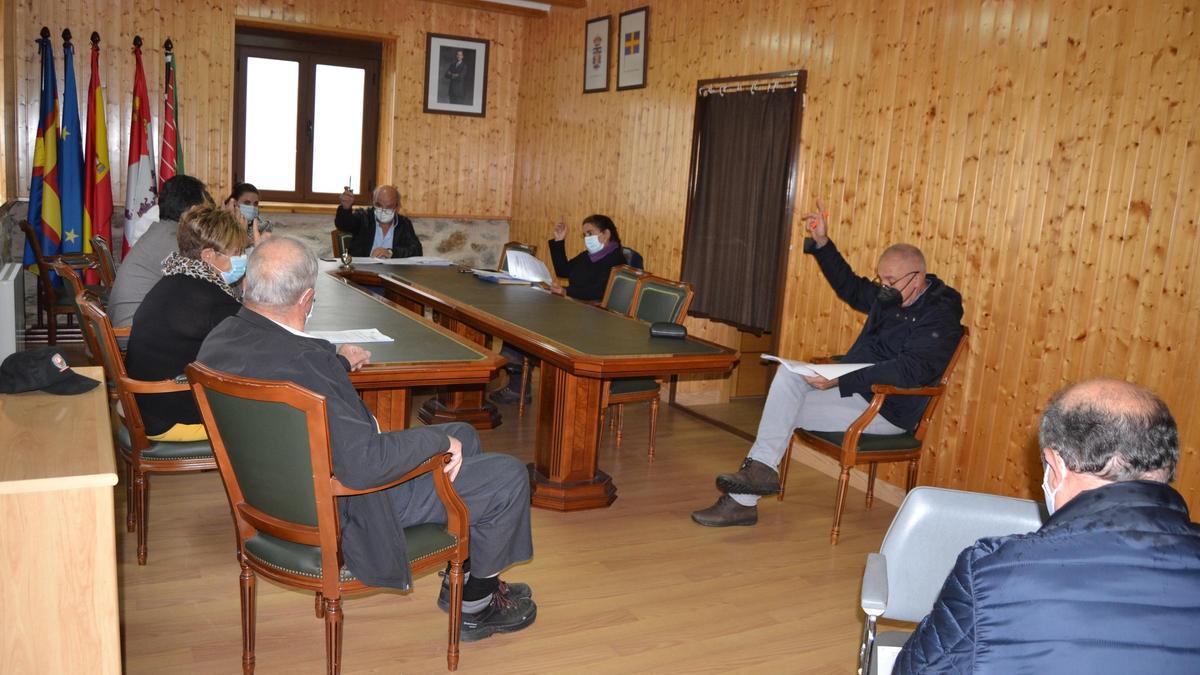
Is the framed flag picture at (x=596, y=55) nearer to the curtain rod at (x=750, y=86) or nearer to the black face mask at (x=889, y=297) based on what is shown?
the curtain rod at (x=750, y=86)

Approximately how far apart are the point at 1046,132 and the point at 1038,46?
0.34 metres

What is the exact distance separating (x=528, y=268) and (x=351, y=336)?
2135 millimetres

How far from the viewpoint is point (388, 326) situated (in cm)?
364

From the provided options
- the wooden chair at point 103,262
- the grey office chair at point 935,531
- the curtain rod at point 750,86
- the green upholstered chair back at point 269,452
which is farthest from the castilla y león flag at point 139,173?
the grey office chair at point 935,531

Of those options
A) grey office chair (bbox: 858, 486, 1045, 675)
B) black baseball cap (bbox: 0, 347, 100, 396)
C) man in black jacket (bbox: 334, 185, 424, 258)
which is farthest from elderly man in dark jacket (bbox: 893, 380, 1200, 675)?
man in black jacket (bbox: 334, 185, 424, 258)

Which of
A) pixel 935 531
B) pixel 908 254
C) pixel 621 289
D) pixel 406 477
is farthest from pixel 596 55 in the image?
pixel 935 531

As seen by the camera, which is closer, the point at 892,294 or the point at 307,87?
the point at 892,294

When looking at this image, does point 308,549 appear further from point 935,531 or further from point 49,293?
point 49,293

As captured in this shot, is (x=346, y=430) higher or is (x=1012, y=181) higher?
(x=1012, y=181)

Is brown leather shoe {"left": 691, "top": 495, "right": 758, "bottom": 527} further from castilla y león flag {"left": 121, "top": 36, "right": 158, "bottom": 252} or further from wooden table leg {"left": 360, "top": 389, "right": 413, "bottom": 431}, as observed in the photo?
castilla y león flag {"left": 121, "top": 36, "right": 158, "bottom": 252}

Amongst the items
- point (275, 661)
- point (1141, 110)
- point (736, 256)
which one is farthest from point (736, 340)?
point (275, 661)

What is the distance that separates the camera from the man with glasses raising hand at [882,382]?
3.72 meters

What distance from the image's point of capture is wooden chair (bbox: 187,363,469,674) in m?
2.07

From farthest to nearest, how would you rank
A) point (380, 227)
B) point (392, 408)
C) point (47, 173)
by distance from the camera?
point (380, 227) < point (47, 173) < point (392, 408)
